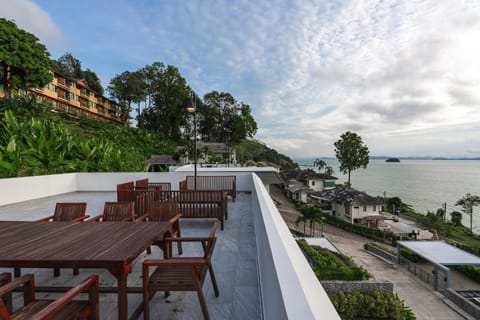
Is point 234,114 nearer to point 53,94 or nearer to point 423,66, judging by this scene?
point 53,94

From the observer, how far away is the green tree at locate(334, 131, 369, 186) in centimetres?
4378

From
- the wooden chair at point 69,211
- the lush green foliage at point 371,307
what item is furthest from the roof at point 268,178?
the wooden chair at point 69,211

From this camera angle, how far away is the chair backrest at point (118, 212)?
3.56 meters

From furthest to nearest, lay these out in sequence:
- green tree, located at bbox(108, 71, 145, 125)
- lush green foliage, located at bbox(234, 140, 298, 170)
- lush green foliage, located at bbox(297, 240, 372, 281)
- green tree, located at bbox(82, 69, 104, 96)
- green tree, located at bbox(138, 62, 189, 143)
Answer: lush green foliage, located at bbox(234, 140, 298, 170) → green tree, located at bbox(82, 69, 104, 96) → green tree, located at bbox(138, 62, 189, 143) → green tree, located at bbox(108, 71, 145, 125) → lush green foliage, located at bbox(297, 240, 372, 281)

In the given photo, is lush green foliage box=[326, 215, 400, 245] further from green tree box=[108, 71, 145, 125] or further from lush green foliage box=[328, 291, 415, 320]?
green tree box=[108, 71, 145, 125]

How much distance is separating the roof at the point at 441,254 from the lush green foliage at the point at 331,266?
463 centimetres

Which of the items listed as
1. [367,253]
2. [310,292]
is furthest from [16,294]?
[367,253]

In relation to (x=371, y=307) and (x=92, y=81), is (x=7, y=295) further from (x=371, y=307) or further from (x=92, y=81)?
(x=92, y=81)

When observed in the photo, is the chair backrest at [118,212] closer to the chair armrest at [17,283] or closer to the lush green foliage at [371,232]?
the chair armrest at [17,283]

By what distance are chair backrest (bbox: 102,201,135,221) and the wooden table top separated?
84 centimetres

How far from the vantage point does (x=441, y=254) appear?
15000mm

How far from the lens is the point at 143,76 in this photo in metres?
42.2

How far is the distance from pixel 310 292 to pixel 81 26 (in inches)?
775

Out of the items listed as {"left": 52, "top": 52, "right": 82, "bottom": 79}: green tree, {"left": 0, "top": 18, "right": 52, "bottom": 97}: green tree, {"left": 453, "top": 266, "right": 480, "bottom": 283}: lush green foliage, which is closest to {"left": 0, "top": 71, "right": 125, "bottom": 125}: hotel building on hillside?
{"left": 0, "top": 18, "right": 52, "bottom": 97}: green tree
